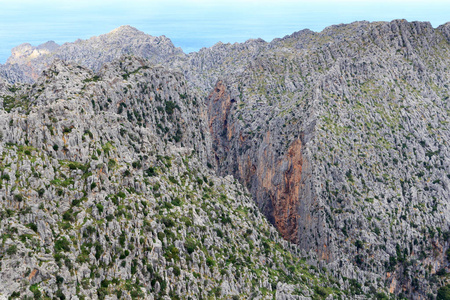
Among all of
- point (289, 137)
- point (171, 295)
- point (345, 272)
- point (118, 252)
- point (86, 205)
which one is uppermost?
point (289, 137)

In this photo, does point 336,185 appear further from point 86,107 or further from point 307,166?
point 86,107

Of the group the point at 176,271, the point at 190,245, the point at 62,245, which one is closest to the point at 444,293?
the point at 190,245

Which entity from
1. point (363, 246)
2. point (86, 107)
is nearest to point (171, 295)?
point (86, 107)

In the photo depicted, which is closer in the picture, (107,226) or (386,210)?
(107,226)

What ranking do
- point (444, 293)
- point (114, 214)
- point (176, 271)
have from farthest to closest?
point (444, 293)
point (176, 271)
point (114, 214)

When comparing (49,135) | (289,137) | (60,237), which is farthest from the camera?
(289,137)

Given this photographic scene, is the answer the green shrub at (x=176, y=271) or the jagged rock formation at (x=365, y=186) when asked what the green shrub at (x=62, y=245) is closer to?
the green shrub at (x=176, y=271)

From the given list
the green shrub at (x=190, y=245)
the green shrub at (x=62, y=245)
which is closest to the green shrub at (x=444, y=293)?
the green shrub at (x=190, y=245)

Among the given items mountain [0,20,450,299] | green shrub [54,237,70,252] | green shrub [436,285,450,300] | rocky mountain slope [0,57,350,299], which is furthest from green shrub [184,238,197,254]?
green shrub [436,285,450,300]

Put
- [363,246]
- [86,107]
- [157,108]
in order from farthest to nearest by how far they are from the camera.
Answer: [157,108] → [363,246] → [86,107]

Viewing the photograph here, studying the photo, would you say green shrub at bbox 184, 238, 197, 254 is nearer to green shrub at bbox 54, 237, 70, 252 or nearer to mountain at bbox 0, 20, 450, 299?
mountain at bbox 0, 20, 450, 299

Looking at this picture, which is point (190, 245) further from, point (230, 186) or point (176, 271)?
point (230, 186)
